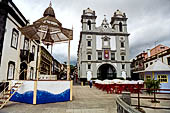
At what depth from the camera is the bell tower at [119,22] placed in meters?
30.5

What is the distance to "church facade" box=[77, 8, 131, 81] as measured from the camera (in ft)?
92.7

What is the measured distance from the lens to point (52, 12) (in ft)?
30.9

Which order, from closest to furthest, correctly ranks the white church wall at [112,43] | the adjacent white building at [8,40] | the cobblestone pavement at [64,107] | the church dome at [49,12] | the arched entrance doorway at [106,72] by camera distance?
the cobblestone pavement at [64,107] → the church dome at [49,12] → the adjacent white building at [8,40] → the arched entrance doorway at [106,72] → the white church wall at [112,43]

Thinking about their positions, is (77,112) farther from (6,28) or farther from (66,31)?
(6,28)

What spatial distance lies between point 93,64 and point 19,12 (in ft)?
62.0

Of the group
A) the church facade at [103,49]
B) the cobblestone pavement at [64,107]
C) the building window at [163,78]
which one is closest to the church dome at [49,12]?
the cobblestone pavement at [64,107]

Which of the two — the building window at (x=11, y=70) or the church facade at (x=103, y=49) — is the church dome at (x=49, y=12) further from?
the church facade at (x=103, y=49)

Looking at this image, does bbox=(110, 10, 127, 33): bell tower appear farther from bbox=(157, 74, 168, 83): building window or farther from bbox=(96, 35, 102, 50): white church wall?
bbox=(157, 74, 168, 83): building window

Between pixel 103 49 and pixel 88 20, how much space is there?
835 centimetres

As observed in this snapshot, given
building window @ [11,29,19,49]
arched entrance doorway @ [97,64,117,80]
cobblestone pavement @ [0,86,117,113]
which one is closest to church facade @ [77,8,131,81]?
arched entrance doorway @ [97,64,117,80]

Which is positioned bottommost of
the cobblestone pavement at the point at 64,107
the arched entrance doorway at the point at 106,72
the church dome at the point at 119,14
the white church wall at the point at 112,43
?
the cobblestone pavement at the point at 64,107

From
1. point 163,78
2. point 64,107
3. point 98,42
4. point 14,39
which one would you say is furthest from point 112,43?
point 64,107

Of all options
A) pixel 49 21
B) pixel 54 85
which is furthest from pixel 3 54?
pixel 54 85

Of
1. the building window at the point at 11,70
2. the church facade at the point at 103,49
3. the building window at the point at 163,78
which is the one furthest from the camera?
the church facade at the point at 103,49
